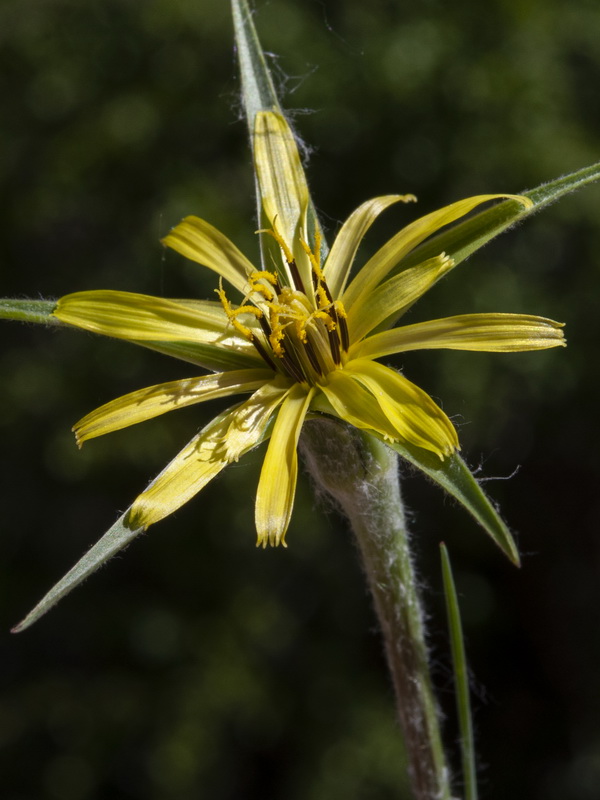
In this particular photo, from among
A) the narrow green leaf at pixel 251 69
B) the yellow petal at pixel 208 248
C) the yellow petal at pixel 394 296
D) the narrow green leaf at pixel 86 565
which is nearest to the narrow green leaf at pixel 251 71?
the narrow green leaf at pixel 251 69

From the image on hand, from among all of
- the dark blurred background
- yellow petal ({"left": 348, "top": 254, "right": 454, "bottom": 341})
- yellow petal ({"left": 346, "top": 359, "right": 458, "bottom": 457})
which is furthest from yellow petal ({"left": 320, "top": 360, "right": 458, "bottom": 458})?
the dark blurred background

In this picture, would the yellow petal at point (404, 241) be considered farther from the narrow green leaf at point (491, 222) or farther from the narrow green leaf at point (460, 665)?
the narrow green leaf at point (460, 665)

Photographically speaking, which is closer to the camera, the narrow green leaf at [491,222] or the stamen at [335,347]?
the narrow green leaf at [491,222]

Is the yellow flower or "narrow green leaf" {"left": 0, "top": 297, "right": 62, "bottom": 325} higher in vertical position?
"narrow green leaf" {"left": 0, "top": 297, "right": 62, "bottom": 325}

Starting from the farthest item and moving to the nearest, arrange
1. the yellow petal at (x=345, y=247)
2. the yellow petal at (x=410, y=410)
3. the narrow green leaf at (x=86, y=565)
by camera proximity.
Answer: the yellow petal at (x=345, y=247), the yellow petal at (x=410, y=410), the narrow green leaf at (x=86, y=565)

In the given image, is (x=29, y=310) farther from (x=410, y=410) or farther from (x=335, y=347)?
(x=410, y=410)

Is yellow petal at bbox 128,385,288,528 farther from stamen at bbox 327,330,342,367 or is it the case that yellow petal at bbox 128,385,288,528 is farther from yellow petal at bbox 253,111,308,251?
yellow petal at bbox 253,111,308,251

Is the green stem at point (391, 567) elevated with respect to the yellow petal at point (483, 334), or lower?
lower

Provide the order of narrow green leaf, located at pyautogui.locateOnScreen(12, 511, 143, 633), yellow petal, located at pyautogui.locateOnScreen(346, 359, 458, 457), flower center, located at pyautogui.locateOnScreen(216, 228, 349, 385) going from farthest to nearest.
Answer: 1. flower center, located at pyautogui.locateOnScreen(216, 228, 349, 385)
2. yellow petal, located at pyautogui.locateOnScreen(346, 359, 458, 457)
3. narrow green leaf, located at pyautogui.locateOnScreen(12, 511, 143, 633)
